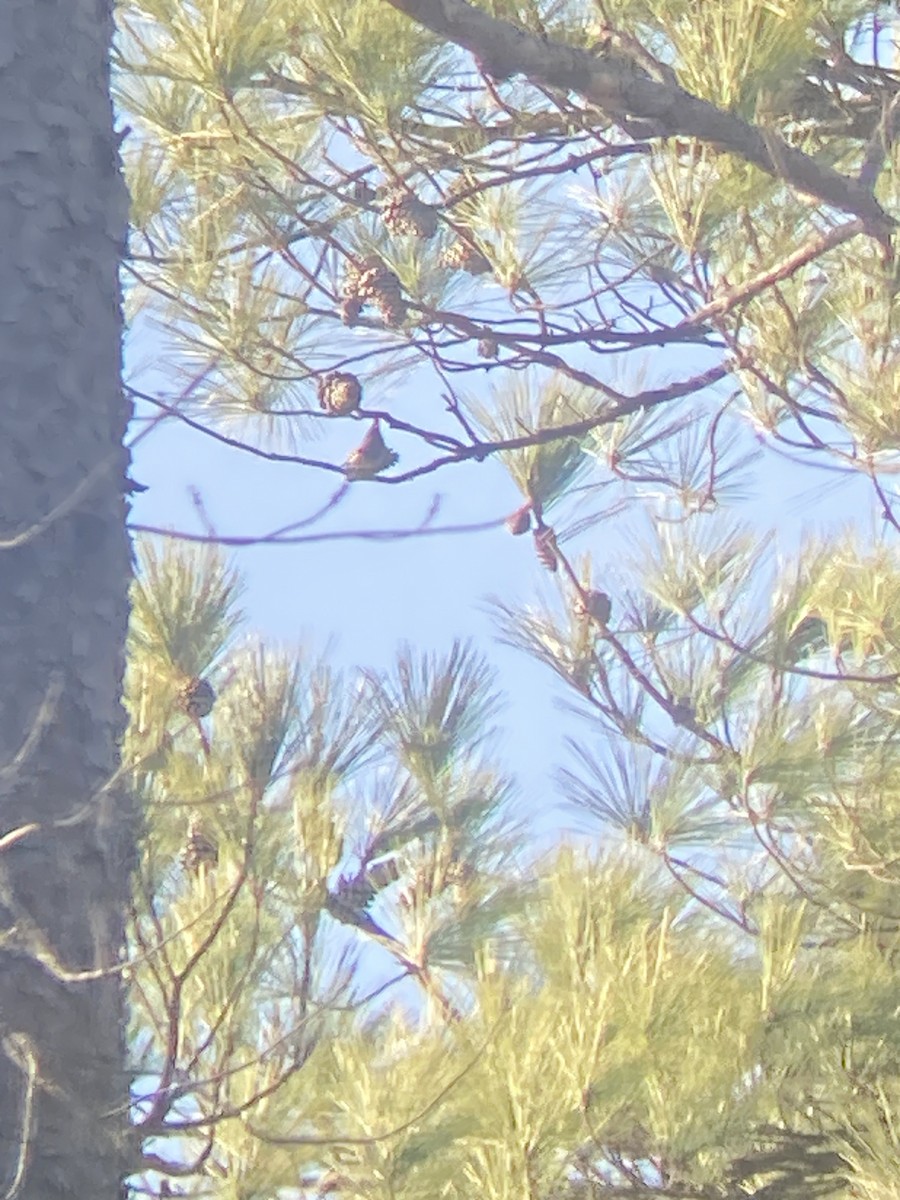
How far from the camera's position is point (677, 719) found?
135 centimetres

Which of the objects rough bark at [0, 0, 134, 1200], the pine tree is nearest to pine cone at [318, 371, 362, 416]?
the pine tree

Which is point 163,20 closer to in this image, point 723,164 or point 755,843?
point 723,164

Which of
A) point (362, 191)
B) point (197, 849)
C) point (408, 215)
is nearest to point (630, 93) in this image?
point (408, 215)

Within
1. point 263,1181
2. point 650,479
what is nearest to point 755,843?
point 650,479

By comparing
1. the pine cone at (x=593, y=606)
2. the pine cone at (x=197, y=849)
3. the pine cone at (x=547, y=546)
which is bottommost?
the pine cone at (x=197, y=849)

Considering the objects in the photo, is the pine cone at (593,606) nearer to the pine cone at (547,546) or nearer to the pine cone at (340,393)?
the pine cone at (547,546)

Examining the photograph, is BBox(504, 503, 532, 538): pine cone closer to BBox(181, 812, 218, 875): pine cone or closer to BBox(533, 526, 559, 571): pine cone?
BBox(533, 526, 559, 571): pine cone

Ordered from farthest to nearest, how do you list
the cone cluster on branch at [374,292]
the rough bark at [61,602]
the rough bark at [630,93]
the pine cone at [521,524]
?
the pine cone at [521,524]
the cone cluster on branch at [374,292]
the rough bark at [630,93]
the rough bark at [61,602]

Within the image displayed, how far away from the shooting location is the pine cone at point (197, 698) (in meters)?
1.00

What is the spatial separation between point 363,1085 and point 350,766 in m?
0.23

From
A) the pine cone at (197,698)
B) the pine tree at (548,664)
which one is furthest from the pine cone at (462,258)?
the pine cone at (197,698)

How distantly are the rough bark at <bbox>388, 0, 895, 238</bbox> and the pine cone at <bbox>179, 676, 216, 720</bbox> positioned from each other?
0.44 meters

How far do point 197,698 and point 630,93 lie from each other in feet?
1.56

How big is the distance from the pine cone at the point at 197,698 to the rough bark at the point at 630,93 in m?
0.44
